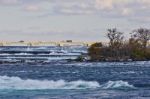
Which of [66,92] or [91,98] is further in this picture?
[66,92]

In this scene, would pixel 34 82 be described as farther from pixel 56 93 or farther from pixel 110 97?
pixel 110 97

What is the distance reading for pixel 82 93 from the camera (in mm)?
63406

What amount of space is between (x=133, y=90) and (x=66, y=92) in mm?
6247

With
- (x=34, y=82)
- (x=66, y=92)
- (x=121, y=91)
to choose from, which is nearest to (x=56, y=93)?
(x=66, y=92)

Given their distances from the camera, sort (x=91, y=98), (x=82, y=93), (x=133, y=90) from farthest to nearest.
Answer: (x=133, y=90), (x=82, y=93), (x=91, y=98)

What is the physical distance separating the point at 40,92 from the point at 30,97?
18.6ft

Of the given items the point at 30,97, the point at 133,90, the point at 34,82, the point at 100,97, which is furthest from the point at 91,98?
the point at 34,82

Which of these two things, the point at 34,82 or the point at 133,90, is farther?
the point at 34,82

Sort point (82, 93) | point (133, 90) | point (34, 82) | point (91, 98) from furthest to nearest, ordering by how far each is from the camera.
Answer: point (34, 82) < point (133, 90) < point (82, 93) < point (91, 98)

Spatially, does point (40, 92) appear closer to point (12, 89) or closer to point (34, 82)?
point (12, 89)

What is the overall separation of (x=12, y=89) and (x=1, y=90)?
1357 mm

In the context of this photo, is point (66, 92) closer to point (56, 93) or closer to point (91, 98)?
point (56, 93)

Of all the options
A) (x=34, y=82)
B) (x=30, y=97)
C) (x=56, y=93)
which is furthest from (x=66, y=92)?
(x=34, y=82)

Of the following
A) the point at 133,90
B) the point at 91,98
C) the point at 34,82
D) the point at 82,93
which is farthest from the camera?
the point at 34,82
